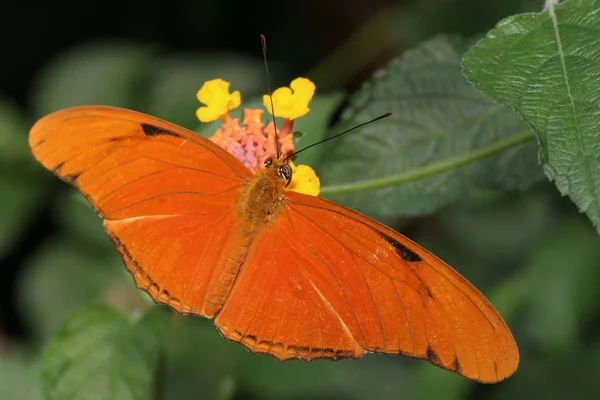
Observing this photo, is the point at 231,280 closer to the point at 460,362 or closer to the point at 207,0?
the point at 460,362

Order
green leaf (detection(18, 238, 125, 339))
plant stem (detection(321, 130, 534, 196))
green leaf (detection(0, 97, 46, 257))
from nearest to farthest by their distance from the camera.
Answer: plant stem (detection(321, 130, 534, 196)) → green leaf (detection(18, 238, 125, 339)) → green leaf (detection(0, 97, 46, 257))

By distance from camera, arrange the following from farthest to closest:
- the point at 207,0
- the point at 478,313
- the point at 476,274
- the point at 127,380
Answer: the point at 207,0 → the point at 476,274 → the point at 127,380 → the point at 478,313

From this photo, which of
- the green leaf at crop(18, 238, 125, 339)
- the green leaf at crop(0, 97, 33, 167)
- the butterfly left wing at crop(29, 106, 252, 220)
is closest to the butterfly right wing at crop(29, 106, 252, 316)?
the butterfly left wing at crop(29, 106, 252, 220)

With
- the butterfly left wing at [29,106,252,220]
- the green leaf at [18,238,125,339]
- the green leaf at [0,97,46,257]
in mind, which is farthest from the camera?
the green leaf at [0,97,46,257]

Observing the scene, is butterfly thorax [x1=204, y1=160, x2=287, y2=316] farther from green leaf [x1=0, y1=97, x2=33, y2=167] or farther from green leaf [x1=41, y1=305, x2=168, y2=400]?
green leaf [x1=0, y1=97, x2=33, y2=167]

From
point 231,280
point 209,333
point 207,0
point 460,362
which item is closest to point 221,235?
point 231,280

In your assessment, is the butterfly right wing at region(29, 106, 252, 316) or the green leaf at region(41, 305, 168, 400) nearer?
the butterfly right wing at region(29, 106, 252, 316)

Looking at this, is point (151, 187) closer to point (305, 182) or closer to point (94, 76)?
point (305, 182)
